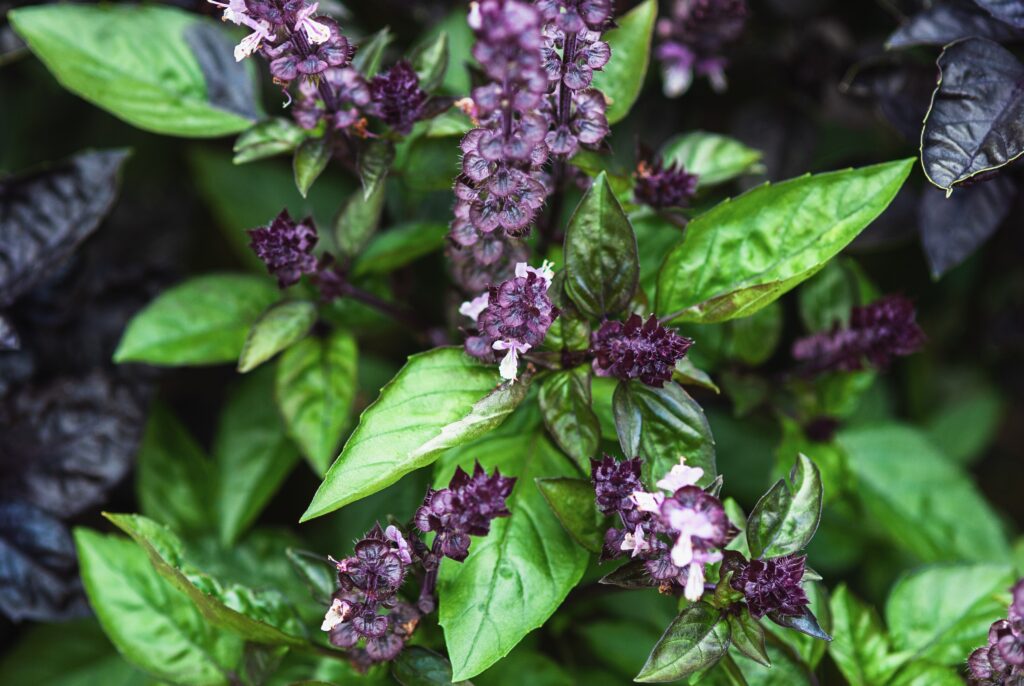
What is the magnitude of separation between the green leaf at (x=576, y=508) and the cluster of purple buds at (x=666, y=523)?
18 mm

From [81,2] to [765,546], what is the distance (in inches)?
52.0

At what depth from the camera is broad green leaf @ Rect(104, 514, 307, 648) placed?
3.48ft

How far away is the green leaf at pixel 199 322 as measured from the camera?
133cm

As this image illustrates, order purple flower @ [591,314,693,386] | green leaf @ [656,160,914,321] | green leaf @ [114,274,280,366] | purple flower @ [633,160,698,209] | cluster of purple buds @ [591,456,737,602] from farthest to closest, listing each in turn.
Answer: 1. green leaf @ [114,274,280,366]
2. purple flower @ [633,160,698,209]
3. green leaf @ [656,160,914,321]
4. purple flower @ [591,314,693,386]
5. cluster of purple buds @ [591,456,737,602]

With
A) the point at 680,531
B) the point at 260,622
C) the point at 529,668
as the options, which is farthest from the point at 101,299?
the point at 680,531

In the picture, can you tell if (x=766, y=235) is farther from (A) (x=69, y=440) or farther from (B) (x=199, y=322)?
(A) (x=69, y=440)

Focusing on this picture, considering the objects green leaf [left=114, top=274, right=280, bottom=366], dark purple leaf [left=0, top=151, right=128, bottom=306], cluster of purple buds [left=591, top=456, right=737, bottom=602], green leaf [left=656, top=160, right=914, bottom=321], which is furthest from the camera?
dark purple leaf [left=0, top=151, right=128, bottom=306]

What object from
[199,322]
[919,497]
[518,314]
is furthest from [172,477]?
[919,497]

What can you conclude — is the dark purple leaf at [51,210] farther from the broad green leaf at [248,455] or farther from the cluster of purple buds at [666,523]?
the cluster of purple buds at [666,523]

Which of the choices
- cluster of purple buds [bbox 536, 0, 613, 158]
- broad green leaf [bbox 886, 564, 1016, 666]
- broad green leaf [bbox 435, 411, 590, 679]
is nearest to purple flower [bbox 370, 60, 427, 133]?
cluster of purple buds [bbox 536, 0, 613, 158]

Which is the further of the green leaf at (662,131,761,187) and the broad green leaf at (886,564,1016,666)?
the green leaf at (662,131,761,187)

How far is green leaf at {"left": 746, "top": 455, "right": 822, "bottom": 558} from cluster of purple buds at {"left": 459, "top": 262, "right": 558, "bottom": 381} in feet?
1.01

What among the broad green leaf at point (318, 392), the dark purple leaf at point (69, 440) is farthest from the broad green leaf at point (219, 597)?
the dark purple leaf at point (69, 440)

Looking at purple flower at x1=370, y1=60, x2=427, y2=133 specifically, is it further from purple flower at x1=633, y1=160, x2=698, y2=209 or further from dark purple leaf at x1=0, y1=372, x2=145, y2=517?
Answer: dark purple leaf at x1=0, y1=372, x2=145, y2=517
